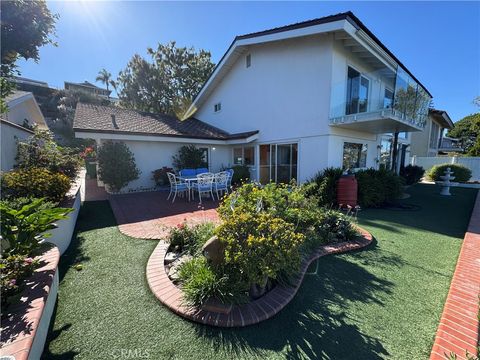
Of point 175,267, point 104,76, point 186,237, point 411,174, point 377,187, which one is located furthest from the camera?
point 104,76

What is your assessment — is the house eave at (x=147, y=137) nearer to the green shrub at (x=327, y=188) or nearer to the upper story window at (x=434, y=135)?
the green shrub at (x=327, y=188)

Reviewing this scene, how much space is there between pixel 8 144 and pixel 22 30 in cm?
638

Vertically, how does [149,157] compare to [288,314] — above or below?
above

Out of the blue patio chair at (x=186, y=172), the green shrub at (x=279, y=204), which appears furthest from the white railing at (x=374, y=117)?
the blue patio chair at (x=186, y=172)

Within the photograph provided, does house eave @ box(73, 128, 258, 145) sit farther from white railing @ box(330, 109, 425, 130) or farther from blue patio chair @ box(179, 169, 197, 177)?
white railing @ box(330, 109, 425, 130)

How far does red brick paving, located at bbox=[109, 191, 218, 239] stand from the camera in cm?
561

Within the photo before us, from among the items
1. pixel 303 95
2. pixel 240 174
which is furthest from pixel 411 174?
pixel 240 174

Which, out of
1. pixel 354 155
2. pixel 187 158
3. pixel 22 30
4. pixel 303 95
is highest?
pixel 303 95

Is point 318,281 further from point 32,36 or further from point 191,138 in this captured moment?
point 191,138

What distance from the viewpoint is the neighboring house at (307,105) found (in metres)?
9.59

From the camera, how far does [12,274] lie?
2.32 metres

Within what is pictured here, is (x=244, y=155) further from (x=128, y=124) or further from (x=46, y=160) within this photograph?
(x=46, y=160)

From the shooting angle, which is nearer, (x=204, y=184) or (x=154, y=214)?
(x=154, y=214)

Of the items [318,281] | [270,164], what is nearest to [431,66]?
[270,164]
